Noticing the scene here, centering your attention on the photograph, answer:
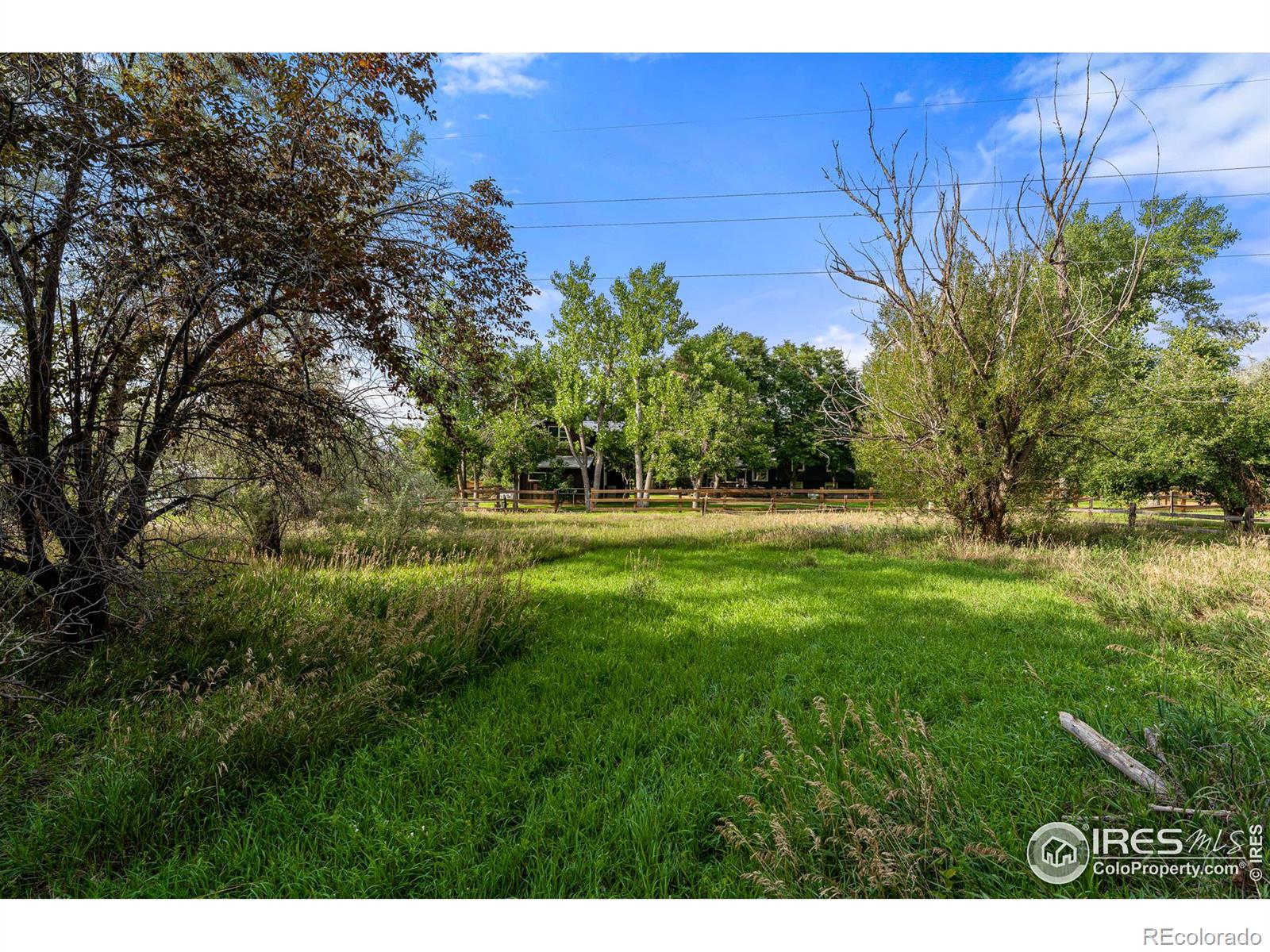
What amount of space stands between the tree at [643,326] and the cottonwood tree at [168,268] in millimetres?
23812

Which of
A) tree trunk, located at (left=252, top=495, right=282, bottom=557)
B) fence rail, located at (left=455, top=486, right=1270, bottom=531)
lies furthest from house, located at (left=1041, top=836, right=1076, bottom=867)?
fence rail, located at (left=455, top=486, right=1270, bottom=531)

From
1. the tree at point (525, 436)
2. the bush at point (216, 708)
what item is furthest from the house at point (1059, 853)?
the tree at point (525, 436)

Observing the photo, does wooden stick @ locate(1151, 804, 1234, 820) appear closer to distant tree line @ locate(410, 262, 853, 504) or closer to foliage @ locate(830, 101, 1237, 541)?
foliage @ locate(830, 101, 1237, 541)

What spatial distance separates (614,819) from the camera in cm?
216

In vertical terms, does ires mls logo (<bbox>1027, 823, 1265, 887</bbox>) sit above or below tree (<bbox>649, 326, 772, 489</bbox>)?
below

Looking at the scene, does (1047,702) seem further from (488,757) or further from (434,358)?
(434,358)

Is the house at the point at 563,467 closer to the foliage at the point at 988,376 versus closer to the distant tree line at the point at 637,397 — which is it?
the distant tree line at the point at 637,397

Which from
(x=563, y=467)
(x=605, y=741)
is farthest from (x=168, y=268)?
(x=563, y=467)

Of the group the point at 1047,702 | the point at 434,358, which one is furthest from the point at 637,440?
Result: the point at 1047,702

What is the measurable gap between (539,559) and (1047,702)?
26.1 feet
